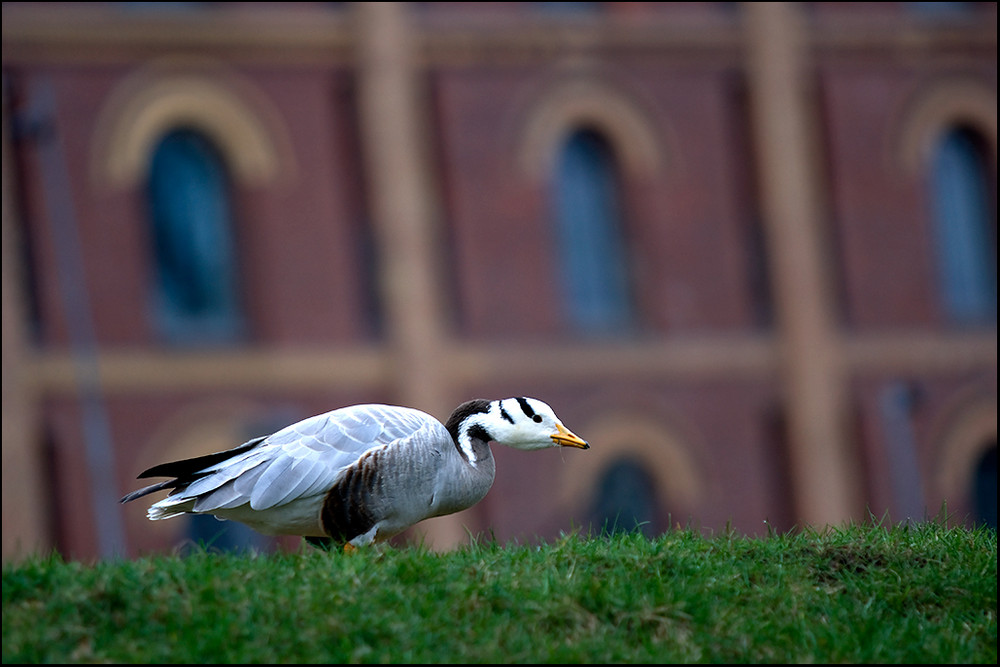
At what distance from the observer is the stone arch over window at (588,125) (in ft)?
77.7

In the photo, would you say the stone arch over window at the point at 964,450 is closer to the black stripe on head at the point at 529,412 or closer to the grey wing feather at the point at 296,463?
the black stripe on head at the point at 529,412

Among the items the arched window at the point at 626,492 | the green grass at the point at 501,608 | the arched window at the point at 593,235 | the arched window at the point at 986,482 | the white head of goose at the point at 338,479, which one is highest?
the arched window at the point at 593,235

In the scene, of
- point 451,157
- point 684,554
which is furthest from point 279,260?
point 684,554

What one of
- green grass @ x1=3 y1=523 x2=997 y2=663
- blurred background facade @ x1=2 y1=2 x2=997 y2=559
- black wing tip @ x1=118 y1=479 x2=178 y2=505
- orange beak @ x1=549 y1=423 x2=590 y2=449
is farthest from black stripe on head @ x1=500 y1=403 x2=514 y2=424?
blurred background facade @ x1=2 y1=2 x2=997 y2=559

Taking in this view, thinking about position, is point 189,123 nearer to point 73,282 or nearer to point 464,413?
point 73,282

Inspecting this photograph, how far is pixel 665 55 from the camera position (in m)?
24.6

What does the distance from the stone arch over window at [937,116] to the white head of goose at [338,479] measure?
19.6 meters

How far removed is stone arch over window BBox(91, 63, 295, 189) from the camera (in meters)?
21.6

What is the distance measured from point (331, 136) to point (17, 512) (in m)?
6.89

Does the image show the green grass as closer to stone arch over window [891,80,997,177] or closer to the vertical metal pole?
the vertical metal pole

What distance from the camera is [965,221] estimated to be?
2673 cm

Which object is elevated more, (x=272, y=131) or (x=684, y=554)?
(x=272, y=131)

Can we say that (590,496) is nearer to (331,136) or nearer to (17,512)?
(331,136)

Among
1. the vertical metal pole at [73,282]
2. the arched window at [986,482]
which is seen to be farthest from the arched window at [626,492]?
the vertical metal pole at [73,282]
